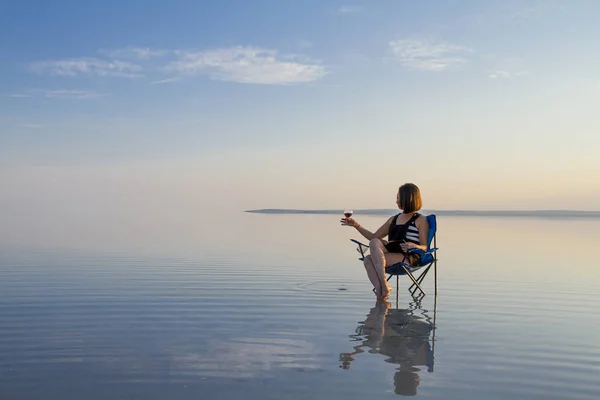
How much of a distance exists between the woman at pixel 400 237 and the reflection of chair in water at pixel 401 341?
0.70 metres

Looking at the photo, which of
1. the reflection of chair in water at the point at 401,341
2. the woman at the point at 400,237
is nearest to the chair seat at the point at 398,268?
the woman at the point at 400,237

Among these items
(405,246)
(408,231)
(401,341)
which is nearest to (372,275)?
(405,246)

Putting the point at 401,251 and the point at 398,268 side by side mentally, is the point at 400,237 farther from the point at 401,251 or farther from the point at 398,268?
the point at 398,268

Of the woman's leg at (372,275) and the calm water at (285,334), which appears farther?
the woman's leg at (372,275)

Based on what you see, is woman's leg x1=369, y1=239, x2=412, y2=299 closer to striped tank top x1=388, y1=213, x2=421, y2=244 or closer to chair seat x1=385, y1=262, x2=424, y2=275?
chair seat x1=385, y1=262, x2=424, y2=275

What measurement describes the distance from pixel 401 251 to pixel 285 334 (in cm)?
255

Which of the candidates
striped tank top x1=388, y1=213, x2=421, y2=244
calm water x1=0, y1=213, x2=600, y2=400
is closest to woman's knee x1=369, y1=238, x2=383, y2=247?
striped tank top x1=388, y1=213, x2=421, y2=244

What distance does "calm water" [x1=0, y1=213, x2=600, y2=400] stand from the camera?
3.30m

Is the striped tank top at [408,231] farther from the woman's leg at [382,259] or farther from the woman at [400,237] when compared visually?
the woman's leg at [382,259]

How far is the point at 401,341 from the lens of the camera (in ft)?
14.6

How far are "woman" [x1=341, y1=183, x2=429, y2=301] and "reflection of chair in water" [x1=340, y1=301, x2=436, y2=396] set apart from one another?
70cm

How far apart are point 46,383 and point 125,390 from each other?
436 millimetres

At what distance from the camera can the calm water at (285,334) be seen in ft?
10.8

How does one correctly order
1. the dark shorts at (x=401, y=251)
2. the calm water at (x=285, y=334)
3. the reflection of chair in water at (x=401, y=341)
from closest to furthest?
1. the calm water at (x=285, y=334)
2. the reflection of chair in water at (x=401, y=341)
3. the dark shorts at (x=401, y=251)
